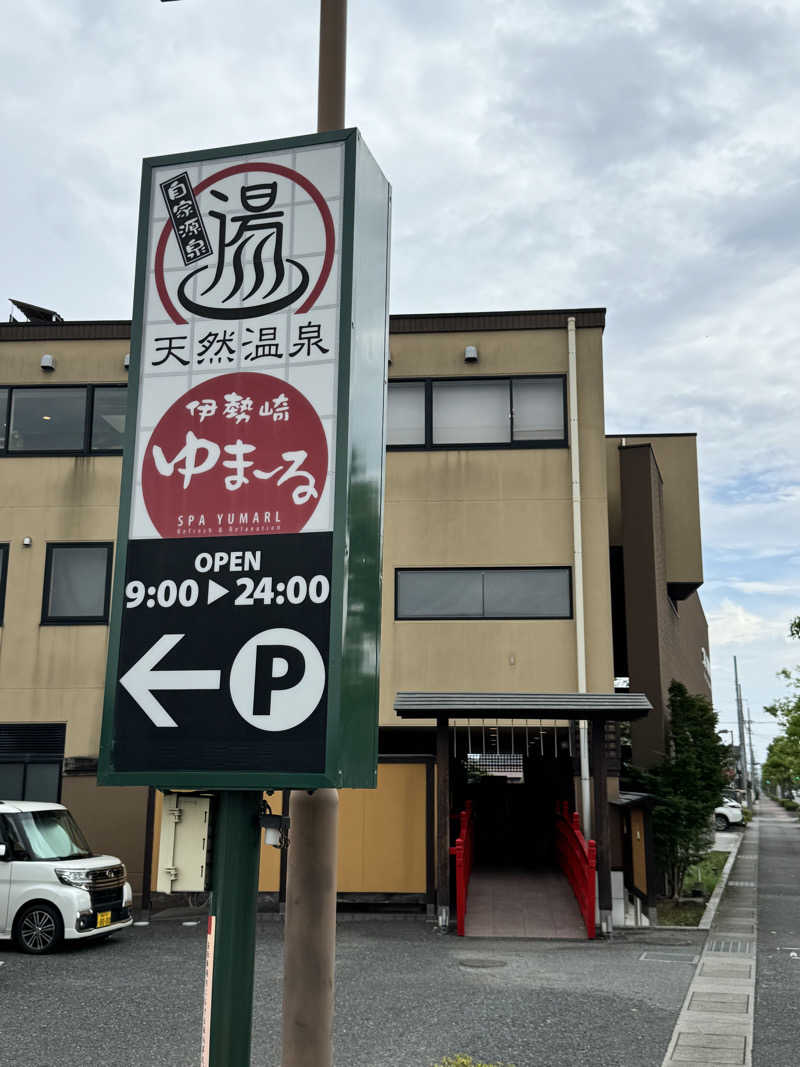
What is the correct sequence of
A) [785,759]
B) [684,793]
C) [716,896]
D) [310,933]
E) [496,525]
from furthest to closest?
[785,759] < [716,896] < [684,793] < [496,525] < [310,933]

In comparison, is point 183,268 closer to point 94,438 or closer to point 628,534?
point 94,438

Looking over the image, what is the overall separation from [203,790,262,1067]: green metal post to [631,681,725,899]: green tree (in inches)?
632

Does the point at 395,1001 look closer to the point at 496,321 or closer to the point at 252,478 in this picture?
the point at 252,478

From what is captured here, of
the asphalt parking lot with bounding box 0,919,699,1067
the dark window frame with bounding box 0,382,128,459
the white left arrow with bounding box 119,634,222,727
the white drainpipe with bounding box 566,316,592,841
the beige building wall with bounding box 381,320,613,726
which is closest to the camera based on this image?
the white left arrow with bounding box 119,634,222,727

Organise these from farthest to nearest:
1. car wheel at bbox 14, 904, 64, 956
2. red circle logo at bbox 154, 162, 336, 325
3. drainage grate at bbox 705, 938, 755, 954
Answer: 1. drainage grate at bbox 705, 938, 755, 954
2. car wheel at bbox 14, 904, 64, 956
3. red circle logo at bbox 154, 162, 336, 325

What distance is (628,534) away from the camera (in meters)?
21.9

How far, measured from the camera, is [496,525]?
61.3 feet

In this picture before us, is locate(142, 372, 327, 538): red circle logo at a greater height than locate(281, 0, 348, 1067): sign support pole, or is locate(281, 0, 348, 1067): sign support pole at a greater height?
locate(142, 372, 327, 538): red circle logo

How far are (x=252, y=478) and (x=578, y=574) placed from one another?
14025 mm

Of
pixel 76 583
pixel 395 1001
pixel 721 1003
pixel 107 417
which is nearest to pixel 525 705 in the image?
pixel 721 1003

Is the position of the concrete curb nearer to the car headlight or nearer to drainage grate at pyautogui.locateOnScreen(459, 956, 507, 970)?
drainage grate at pyautogui.locateOnScreen(459, 956, 507, 970)

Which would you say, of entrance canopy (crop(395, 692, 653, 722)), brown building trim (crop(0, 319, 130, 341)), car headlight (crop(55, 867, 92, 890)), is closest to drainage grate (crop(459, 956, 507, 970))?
entrance canopy (crop(395, 692, 653, 722))

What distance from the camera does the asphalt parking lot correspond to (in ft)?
28.0

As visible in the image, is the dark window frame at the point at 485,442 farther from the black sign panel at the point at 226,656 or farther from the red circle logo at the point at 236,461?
the black sign panel at the point at 226,656
